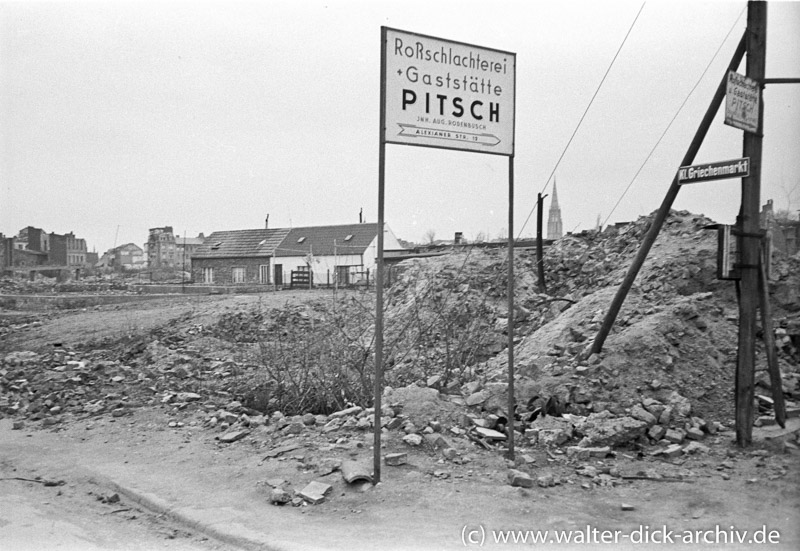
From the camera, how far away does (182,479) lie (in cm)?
564

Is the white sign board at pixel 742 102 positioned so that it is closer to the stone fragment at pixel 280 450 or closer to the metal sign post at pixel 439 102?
the metal sign post at pixel 439 102

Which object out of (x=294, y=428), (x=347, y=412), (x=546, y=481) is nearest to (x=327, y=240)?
(x=347, y=412)

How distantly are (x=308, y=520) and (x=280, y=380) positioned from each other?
3.86 meters

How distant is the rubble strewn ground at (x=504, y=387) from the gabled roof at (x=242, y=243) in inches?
1146

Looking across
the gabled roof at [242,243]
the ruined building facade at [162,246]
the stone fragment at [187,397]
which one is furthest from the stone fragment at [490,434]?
the ruined building facade at [162,246]

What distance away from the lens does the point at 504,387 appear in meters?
6.93

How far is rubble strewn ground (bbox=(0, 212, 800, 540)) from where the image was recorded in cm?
555

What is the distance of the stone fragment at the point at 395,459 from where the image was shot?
17.7 ft

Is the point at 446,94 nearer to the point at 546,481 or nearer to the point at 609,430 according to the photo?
the point at 546,481

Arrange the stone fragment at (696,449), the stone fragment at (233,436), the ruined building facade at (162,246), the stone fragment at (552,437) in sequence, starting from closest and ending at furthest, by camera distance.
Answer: the stone fragment at (696,449) → the stone fragment at (552,437) → the stone fragment at (233,436) → the ruined building facade at (162,246)

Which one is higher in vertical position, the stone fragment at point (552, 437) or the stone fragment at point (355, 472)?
the stone fragment at point (552, 437)

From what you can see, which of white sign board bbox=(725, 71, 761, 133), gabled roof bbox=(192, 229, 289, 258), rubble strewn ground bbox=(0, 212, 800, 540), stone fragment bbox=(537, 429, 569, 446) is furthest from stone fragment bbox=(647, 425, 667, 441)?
gabled roof bbox=(192, 229, 289, 258)

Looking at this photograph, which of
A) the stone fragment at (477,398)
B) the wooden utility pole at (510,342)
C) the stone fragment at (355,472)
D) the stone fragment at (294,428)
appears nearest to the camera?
the stone fragment at (355,472)

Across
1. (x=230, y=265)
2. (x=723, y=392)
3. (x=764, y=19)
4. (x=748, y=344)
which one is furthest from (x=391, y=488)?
(x=230, y=265)
